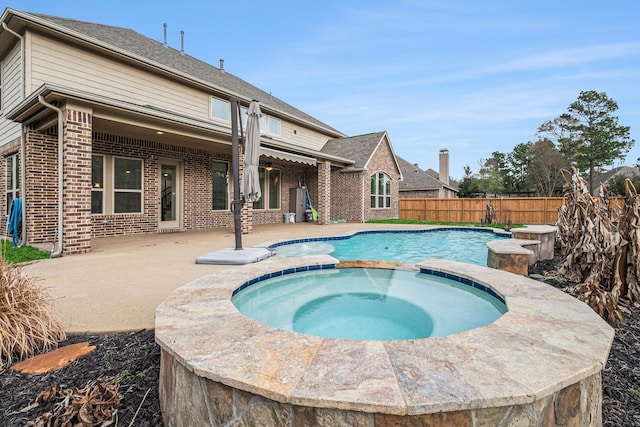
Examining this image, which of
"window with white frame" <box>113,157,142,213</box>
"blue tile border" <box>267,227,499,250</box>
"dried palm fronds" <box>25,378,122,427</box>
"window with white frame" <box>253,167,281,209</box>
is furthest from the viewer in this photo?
"window with white frame" <box>253,167,281,209</box>

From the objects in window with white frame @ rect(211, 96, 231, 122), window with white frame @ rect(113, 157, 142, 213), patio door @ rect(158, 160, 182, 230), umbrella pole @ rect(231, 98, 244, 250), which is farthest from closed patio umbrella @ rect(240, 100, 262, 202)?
window with white frame @ rect(211, 96, 231, 122)

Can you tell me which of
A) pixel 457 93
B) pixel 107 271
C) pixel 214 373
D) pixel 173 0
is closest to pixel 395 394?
pixel 214 373

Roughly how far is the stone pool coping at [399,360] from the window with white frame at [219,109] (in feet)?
38.7

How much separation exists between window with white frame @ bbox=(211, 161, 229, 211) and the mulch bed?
10236 mm

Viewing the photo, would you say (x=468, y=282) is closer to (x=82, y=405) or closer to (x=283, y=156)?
(x=82, y=405)

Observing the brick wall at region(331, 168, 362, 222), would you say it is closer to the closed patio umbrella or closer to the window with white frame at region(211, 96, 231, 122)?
the window with white frame at region(211, 96, 231, 122)

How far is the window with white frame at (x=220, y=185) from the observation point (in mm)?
12562

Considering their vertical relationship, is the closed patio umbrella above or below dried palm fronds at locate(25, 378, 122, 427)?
above

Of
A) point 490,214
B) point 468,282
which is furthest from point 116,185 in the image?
point 490,214

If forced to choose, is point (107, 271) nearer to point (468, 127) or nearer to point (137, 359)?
point (137, 359)

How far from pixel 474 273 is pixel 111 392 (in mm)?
3711

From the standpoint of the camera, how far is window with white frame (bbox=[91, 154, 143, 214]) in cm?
927

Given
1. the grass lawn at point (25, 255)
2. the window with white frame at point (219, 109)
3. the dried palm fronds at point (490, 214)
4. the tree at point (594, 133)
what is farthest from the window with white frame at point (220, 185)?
the tree at point (594, 133)

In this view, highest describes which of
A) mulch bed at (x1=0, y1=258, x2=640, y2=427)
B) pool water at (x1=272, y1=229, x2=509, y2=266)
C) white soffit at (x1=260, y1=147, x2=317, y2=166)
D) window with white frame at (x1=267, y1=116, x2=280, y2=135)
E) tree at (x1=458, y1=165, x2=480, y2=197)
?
window with white frame at (x1=267, y1=116, x2=280, y2=135)
